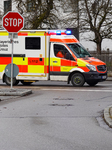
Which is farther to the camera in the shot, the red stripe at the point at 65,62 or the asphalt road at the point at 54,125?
the red stripe at the point at 65,62

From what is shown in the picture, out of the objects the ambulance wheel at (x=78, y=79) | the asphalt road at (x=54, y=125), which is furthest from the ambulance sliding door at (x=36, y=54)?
the asphalt road at (x=54, y=125)

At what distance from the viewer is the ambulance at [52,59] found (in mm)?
17625

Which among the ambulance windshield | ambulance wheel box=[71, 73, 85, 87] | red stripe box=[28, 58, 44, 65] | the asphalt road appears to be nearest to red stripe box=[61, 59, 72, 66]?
the ambulance windshield

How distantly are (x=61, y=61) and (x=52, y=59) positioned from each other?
0.44 metres

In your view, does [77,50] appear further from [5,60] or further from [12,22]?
[12,22]

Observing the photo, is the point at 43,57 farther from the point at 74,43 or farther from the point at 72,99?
the point at 72,99

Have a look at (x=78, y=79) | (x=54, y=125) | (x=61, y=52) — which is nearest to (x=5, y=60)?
(x=61, y=52)

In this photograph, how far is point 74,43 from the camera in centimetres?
1805

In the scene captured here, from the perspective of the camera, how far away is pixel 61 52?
18000mm

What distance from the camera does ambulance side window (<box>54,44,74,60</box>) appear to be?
58.5 feet

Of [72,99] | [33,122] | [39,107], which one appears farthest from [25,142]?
[72,99]

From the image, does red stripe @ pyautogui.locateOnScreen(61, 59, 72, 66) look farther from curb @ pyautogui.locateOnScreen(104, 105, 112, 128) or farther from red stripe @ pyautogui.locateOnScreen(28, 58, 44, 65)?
curb @ pyautogui.locateOnScreen(104, 105, 112, 128)

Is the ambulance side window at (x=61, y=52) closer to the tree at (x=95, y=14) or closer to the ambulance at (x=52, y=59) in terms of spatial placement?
the ambulance at (x=52, y=59)

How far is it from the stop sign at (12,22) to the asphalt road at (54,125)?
11.0 feet
